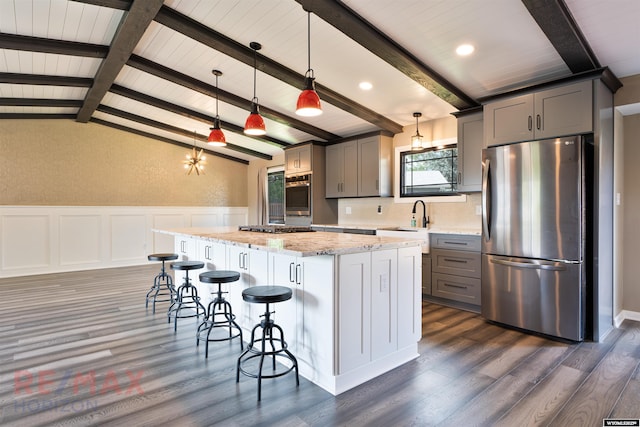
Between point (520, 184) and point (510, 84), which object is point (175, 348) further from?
point (510, 84)

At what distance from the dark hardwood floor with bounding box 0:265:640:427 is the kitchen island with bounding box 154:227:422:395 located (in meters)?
0.12

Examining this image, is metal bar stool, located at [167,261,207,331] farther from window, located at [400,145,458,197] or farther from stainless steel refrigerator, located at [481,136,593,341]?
window, located at [400,145,458,197]

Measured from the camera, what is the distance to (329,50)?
11.1 ft

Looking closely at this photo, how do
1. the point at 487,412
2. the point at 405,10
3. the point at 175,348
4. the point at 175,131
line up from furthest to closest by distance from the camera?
the point at 175,131 < the point at 175,348 < the point at 405,10 < the point at 487,412

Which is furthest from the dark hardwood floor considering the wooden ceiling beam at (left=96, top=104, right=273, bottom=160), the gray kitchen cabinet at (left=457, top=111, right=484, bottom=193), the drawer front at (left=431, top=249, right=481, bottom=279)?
the wooden ceiling beam at (left=96, top=104, right=273, bottom=160)

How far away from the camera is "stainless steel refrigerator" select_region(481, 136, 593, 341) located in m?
2.92

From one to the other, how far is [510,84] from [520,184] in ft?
3.63

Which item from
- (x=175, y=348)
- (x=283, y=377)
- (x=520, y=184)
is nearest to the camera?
(x=283, y=377)

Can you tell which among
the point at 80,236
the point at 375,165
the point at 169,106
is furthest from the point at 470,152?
the point at 80,236

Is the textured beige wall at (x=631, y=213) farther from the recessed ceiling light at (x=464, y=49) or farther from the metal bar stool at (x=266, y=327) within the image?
the metal bar stool at (x=266, y=327)

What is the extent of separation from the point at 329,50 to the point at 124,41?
207cm

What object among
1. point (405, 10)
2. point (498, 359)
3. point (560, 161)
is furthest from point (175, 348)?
point (560, 161)

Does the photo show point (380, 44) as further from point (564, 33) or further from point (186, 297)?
point (186, 297)

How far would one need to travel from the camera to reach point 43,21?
334 centimetres
